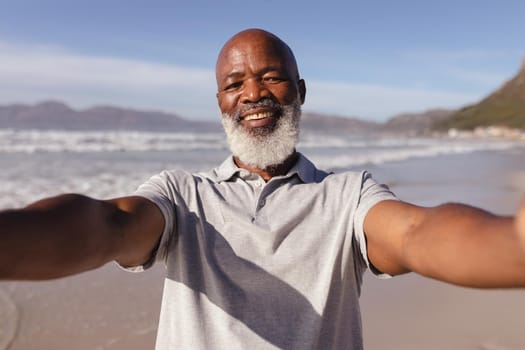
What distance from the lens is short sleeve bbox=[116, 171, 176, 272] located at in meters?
1.47

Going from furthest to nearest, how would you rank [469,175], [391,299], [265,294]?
1. [469,175]
2. [391,299]
3. [265,294]

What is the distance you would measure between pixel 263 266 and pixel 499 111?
3127 inches

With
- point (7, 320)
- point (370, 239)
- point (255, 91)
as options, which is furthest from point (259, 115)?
point (7, 320)

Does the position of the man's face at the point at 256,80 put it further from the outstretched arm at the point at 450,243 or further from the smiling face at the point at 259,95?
the outstretched arm at the point at 450,243

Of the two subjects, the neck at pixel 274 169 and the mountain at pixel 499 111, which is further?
the mountain at pixel 499 111

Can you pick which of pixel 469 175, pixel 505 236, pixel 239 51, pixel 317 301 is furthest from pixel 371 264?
pixel 469 175

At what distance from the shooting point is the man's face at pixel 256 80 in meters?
1.78

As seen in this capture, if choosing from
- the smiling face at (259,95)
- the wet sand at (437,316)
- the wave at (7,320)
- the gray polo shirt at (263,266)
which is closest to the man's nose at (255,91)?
the smiling face at (259,95)

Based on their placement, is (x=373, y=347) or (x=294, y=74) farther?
(x=373, y=347)

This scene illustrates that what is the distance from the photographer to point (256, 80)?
1.80 m

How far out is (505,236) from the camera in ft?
2.98

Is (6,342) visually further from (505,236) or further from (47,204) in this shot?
(505,236)

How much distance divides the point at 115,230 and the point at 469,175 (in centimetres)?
1230

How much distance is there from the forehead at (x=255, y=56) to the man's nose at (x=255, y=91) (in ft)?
0.16
